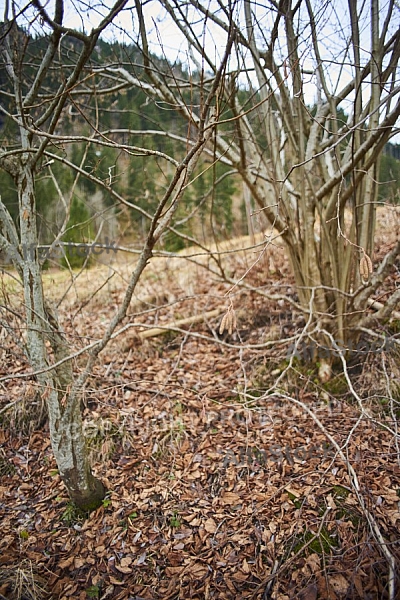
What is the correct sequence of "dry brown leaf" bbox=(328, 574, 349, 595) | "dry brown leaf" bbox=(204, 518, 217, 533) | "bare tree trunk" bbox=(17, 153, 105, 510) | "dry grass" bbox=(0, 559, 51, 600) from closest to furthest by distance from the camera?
"dry brown leaf" bbox=(328, 574, 349, 595) → "dry grass" bbox=(0, 559, 51, 600) → "bare tree trunk" bbox=(17, 153, 105, 510) → "dry brown leaf" bbox=(204, 518, 217, 533)

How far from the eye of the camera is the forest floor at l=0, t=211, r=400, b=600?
227cm

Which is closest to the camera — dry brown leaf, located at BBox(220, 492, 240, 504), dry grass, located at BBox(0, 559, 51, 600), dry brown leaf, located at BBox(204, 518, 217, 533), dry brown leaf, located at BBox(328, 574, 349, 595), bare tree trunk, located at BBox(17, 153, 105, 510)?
dry brown leaf, located at BBox(328, 574, 349, 595)

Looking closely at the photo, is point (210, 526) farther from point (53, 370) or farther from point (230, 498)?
point (53, 370)

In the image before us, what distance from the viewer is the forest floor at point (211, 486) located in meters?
2.27

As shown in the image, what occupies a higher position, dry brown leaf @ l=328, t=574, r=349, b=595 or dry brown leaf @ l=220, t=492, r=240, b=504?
dry brown leaf @ l=220, t=492, r=240, b=504

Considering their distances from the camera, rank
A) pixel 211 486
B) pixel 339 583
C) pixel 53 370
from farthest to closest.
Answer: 1. pixel 211 486
2. pixel 53 370
3. pixel 339 583

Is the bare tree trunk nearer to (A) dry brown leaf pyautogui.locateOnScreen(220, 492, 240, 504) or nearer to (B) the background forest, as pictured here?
(B) the background forest

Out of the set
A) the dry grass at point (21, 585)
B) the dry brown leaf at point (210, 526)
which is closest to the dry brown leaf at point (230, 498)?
the dry brown leaf at point (210, 526)

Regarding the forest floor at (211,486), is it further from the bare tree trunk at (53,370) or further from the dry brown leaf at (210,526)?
the bare tree trunk at (53,370)

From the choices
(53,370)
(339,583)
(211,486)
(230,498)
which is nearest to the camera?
(339,583)

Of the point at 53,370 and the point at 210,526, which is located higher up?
the point at 53,370

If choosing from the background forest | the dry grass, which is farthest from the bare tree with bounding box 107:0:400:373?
the dry grass

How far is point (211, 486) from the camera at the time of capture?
2.90m

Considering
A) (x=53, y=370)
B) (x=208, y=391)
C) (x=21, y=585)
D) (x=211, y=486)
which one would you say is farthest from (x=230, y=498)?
(x=53, y=370)
